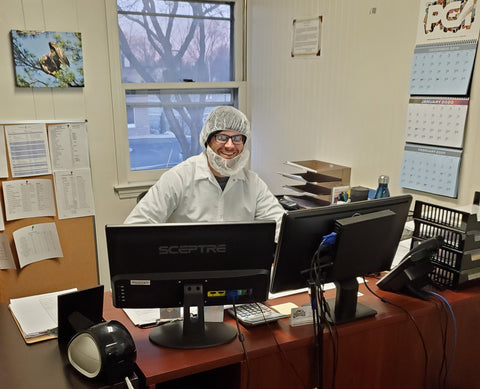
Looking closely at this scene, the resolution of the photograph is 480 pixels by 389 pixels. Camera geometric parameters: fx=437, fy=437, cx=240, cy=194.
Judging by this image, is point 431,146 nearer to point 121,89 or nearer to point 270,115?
point 270,115

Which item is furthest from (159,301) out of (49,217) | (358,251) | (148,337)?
(49,217)

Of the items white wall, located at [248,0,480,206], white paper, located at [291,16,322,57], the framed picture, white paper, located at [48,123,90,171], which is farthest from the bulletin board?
white paper, located at [291,16,322,57]

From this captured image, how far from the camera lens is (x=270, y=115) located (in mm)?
3287

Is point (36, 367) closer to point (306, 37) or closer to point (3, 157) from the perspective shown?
point (3, 157)

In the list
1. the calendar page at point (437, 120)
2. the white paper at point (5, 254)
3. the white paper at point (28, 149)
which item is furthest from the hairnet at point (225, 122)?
the white paper at point (5, 254)

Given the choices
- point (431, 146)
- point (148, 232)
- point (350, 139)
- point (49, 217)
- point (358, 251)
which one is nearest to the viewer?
point (148, 232)

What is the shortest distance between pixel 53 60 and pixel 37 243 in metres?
1.16

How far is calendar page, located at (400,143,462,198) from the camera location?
81.0 inches

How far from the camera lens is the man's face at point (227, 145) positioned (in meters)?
2.19

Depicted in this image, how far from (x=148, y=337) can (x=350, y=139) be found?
1.72 m

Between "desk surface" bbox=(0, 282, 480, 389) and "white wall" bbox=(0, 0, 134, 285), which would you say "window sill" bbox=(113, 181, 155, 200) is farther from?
"desk surface" bbox=(0, 282, 480, 389)

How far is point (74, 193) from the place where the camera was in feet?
9.46

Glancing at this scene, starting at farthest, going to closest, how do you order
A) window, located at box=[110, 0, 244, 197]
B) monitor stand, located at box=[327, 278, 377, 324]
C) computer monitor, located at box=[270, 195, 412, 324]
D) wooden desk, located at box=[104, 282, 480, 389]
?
1. window, located at box=[110, 0, 244, 197]
2. monitor stand, located at box=[327, 278, 377, 324]
3. computer monitor, located at box=[270, 195, 412, 324]
4. wooden desk, located at box=[104, 282, 480, 389]

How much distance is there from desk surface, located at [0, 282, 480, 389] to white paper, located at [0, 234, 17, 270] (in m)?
1.17
